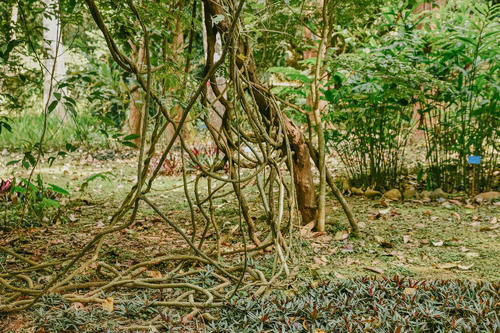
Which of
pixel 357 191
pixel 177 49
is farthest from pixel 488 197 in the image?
pixel 177 49

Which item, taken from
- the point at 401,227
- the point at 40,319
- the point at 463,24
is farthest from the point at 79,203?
the point at 463,24

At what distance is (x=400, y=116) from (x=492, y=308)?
244 centimetres

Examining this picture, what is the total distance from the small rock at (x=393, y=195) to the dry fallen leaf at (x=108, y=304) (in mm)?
2892

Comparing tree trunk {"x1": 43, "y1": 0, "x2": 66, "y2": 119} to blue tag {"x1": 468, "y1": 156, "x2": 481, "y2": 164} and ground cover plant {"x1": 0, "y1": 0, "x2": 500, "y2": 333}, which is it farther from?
blue tag {"x1": 468, "y1": 156, "x2": 481, "y2": 164}

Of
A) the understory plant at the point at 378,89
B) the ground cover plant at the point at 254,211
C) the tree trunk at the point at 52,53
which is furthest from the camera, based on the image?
the understory plant at the point at 378,89

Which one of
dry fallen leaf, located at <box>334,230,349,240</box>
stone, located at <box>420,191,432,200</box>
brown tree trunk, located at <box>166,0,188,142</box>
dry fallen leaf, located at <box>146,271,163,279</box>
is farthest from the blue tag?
dry fallen leaf, located at <box>146,271,163,279</box>

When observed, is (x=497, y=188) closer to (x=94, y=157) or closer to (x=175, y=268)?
(x=175, y=268)

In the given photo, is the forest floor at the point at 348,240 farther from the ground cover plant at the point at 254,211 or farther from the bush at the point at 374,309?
the bush at the point at 374,309

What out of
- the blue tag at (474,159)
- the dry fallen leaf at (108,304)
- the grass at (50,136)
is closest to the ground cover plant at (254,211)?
the dry fallen leaf at (108,304)

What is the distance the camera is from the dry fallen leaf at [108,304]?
1.91 meters

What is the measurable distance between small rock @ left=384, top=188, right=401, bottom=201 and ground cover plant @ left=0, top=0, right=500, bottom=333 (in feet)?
0.04

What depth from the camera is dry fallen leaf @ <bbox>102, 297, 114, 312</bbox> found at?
1913 mm

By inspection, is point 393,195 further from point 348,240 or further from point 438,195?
point 348,240

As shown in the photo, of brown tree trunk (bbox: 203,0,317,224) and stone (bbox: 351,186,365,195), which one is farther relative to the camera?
stone (bbox: 351,186,365,195)
